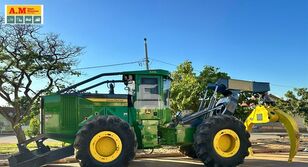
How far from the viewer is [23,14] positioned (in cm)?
2270

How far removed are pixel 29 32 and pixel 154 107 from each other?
1647cm

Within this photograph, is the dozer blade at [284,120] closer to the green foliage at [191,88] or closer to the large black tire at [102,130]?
the large black tire at [102,130]

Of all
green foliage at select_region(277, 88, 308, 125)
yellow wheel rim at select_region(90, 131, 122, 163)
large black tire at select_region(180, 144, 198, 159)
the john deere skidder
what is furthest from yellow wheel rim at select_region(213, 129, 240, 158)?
green foliage at select_region(277, 88, 308, 125)

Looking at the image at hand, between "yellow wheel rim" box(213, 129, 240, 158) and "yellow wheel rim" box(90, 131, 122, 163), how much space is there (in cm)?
278

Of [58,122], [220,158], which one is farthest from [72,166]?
[220,158]

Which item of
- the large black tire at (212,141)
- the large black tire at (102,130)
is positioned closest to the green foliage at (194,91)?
the large black tire at (212,141)

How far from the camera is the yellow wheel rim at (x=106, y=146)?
10719mm

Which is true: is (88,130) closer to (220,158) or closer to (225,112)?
(220,158)

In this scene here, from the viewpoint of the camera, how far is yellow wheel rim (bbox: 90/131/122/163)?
1072cm

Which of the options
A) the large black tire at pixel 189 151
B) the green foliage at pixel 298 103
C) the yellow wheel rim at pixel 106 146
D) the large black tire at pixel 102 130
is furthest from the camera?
the green foliage at pixel 298 103

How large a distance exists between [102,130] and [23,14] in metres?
14.0

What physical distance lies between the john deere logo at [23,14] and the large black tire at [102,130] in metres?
12.0

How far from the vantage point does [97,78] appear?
1184 cm

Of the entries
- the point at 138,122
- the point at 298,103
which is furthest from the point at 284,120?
the point at 298,103
